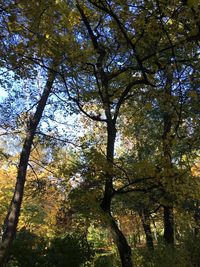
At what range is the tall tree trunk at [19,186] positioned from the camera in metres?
9.41

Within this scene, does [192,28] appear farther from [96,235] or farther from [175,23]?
[96,235]

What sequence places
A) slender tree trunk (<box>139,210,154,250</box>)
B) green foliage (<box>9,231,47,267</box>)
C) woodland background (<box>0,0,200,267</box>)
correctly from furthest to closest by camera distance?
slender tree trunk (<box>139,210,154,250</box>), green foliage (<box>9,231,47,267</box>), woodland background (<box>0,0,200,267</box>)

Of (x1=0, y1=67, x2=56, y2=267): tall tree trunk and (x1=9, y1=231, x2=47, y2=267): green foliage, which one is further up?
(x1=0, y1=67, x2=56, y2=267): tall tree trunk

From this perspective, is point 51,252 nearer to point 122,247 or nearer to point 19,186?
point 19,186

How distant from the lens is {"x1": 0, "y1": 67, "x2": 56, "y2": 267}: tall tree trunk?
9414mm

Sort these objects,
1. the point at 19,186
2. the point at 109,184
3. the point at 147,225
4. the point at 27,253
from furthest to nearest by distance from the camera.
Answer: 1. the point at 147,225
2. the point at 19,186
3. the point at 27,253
4. the point at 109,184

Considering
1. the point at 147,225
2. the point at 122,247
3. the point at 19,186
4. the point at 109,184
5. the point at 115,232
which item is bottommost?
the point at 122,247

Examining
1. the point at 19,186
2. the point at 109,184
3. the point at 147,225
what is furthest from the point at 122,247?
the point at 147,225

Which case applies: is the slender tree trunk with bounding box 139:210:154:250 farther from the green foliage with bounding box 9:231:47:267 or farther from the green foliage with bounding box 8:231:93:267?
the green foliage with bounding box 9:231:47:267

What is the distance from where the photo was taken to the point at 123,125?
42.7ft

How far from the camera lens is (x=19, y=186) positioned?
10547 millimetres

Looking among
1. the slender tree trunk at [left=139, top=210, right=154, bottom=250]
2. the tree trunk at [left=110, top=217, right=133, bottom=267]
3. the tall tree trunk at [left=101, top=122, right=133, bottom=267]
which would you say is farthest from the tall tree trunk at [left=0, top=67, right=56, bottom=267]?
the slender tree trunk at [left=139, top=210, right=154, bottom=250]

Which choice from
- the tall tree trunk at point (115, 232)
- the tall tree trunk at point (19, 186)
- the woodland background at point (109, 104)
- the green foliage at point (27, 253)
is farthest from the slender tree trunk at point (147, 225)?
the tall tree trunk at point (115, 232)

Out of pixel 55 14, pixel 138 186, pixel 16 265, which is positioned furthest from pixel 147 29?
pixel 16 265
